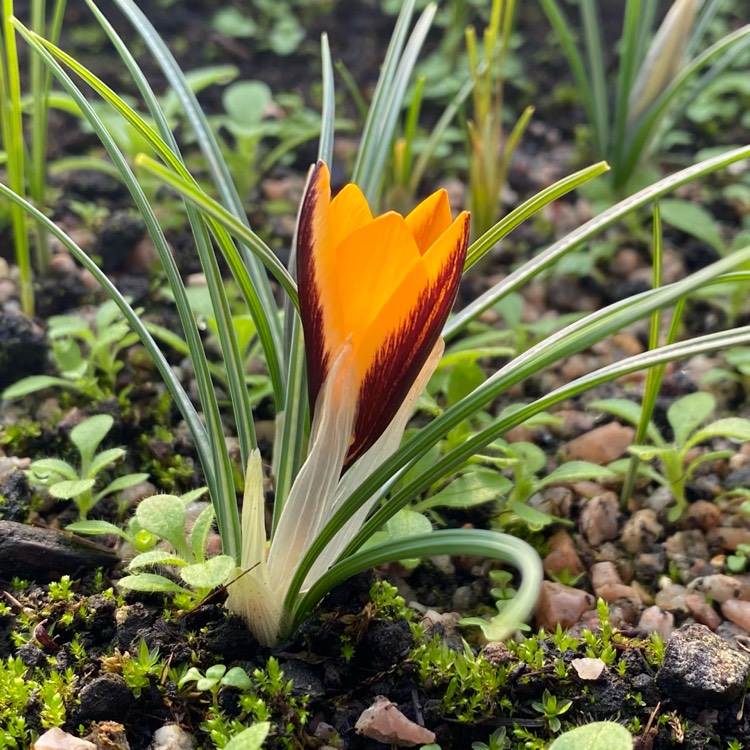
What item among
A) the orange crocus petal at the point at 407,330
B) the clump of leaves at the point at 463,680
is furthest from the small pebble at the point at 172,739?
the orange crocus petal at the point at 407,330

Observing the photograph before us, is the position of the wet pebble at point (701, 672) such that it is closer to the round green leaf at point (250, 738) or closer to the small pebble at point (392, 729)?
the small pebble at point (392, 729)

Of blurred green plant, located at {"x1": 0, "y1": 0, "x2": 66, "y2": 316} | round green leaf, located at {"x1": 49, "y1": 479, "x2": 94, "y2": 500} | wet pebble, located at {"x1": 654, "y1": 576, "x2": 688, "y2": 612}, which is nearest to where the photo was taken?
round green leaf, located at {"x1": 49, "y1": 479, "x2": 94, "y2": 500}

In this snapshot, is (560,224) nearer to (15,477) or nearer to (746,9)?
(746,9)

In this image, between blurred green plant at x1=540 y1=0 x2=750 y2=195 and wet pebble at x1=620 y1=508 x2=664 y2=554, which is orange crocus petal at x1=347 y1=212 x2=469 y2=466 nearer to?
wet pebble at x1=620 y1=508 x2=664 y2=554

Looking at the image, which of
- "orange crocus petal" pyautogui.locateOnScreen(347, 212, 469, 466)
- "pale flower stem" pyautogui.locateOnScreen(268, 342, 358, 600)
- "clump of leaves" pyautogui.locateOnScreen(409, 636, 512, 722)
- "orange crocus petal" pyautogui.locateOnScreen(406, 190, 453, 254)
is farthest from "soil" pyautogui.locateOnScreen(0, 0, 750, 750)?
"orange crocus petal" pyautogui.locateOnScreen(406, 190, 453, 254)

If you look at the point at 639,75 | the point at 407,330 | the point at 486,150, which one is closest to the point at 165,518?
the point at 407,330

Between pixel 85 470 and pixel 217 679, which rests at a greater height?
pixel 85 470

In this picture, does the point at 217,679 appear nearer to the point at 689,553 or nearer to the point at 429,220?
the point at 429,220
